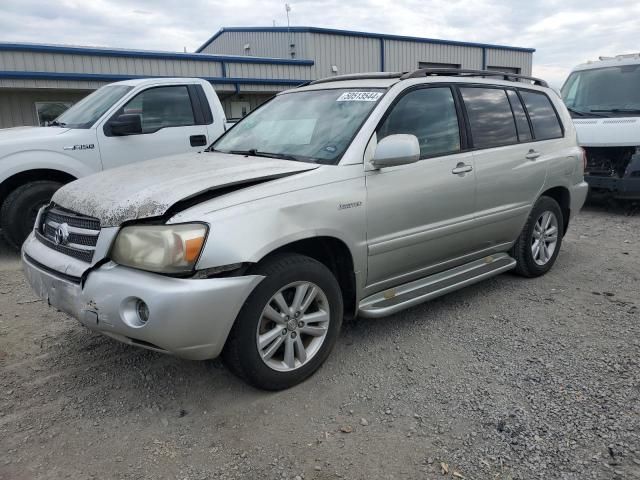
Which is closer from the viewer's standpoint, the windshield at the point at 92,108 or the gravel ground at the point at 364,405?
the gravel ground at the point at 364,405

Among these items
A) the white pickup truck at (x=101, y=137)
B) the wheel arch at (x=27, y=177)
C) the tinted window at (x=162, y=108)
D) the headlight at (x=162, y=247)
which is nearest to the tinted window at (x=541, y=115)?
the headlight at (x=162, y=247)

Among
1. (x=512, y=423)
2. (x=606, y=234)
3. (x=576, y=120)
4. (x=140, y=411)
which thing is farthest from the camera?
(x=576, y=120)

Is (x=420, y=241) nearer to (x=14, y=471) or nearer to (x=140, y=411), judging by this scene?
(x=140, y=411)

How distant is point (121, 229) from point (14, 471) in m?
1.23

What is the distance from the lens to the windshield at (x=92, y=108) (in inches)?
251

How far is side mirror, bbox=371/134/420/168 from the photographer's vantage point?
3350 mm

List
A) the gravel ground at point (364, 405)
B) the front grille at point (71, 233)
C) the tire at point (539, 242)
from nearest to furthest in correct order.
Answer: the gravel ground at point (364, 405) < the front grille at point (71, 233) < the tire at point (539, 242)

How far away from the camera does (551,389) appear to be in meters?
3.12

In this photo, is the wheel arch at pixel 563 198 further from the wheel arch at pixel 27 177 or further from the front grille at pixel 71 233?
the wheel arch at pixel 27 177

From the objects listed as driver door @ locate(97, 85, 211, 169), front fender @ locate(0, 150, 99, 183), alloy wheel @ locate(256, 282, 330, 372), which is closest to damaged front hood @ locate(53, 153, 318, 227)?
alloy wheel @ locate(256, 282, 330, 372)

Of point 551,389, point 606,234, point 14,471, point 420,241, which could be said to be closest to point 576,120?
point 606,234

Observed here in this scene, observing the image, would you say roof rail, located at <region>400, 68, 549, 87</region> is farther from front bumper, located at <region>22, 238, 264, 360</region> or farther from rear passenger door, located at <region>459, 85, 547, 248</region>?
front bumper, located at <region>22, 238, 264, 360</region>

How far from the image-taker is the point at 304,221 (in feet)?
10.0

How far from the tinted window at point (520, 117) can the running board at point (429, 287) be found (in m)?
1.07
